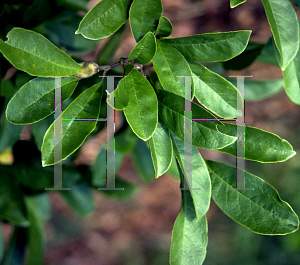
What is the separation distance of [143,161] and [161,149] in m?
0.61

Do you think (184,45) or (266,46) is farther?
(266,46)

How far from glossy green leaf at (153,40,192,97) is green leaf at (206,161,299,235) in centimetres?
23

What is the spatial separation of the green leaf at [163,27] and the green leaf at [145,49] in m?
0.05

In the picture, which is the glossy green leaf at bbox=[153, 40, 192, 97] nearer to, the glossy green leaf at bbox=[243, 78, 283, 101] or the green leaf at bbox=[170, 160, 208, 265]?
the green leaf at bbox=[170, 160, 208, 265]

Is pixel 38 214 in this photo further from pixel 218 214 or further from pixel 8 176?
pixel 218 214

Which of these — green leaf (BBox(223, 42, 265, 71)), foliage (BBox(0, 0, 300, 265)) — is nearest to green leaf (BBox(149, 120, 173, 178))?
foliage (BBox(0, 0, 300, 265))

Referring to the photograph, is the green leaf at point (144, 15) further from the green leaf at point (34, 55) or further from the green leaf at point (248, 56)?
the green leaf at point (248, 56)

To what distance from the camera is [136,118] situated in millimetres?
521

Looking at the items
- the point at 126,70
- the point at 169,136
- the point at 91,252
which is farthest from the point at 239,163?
the point at 91,252

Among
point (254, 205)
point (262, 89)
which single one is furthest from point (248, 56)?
point (254, 205)

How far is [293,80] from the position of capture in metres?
0.64

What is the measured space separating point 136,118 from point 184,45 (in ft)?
0.61

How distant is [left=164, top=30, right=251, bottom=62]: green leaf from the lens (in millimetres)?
529

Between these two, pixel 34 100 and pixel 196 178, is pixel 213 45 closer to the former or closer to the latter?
pixel 196 178
